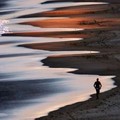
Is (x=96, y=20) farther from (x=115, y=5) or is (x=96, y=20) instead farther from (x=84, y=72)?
(x=84, y=72)

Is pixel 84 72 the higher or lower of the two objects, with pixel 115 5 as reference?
lower

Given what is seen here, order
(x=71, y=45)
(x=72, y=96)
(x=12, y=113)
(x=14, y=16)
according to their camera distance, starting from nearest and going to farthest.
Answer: (x=12, y=113) < (x=72, y=96) < (x=71, y=45) < (x=14, y=16)

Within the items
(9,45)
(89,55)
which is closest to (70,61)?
(89,55)

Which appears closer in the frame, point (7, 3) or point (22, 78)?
point (22, 78)

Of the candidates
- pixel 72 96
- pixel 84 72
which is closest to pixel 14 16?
pixel 84 72

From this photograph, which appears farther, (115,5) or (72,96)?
(115,5)

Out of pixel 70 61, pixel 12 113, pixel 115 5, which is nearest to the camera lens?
pixel 12 113

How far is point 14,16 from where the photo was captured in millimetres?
65688

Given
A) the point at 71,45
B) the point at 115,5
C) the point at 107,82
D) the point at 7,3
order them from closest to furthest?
1. the point at 107,82
2. the point at 71,45
3. the point at 115,5
4. the point at 7,3

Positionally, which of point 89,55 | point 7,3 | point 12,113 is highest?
point 7,3

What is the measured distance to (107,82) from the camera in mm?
32750

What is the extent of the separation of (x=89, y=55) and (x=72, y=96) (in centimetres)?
1132

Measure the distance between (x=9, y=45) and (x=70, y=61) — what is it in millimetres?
9070

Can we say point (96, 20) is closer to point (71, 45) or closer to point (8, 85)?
point (71, 45)
